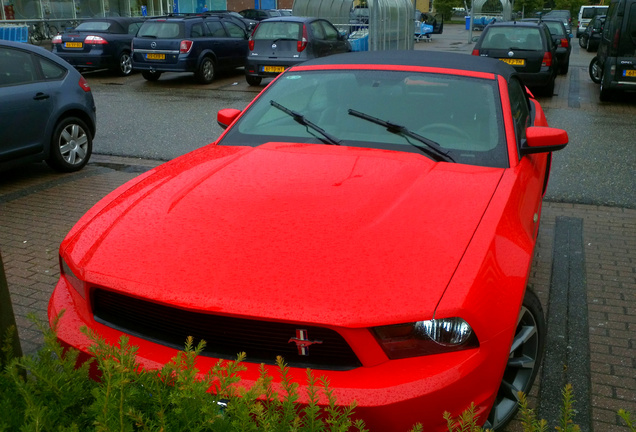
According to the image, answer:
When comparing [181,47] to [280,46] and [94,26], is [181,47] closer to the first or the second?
[280,46]

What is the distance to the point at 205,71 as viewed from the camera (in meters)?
17.8

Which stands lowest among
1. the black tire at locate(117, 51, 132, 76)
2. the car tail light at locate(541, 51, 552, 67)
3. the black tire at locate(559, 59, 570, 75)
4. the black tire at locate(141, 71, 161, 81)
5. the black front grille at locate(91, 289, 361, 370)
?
the black tire at locate(559, 59, 570, 75)

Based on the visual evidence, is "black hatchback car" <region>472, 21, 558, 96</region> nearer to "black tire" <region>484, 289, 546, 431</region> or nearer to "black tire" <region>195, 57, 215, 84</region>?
"black tire" <region>195, 57, 215, 84</region>

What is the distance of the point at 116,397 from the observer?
69.3 inches

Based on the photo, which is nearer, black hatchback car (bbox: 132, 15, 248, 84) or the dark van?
the dark van

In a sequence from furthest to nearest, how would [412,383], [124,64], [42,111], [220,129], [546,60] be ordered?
[124,64], [546,60], [220,129], [42,111], [412,383]

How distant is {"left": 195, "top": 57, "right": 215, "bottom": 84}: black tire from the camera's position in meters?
17.5

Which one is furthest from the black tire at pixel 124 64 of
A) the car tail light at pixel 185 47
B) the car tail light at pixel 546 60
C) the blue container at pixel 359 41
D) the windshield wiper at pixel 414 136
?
the windshield wiper at pixel 414 136

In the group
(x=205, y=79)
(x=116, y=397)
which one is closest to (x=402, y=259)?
(x=116, y=397)

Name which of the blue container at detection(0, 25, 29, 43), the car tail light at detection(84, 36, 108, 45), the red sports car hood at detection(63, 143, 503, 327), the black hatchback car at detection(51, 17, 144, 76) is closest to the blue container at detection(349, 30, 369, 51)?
the black hatchback car at detection(51, 17, 144, 76)

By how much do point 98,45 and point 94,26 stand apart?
3.10 ft

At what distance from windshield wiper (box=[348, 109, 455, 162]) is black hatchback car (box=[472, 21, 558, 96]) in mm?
11904

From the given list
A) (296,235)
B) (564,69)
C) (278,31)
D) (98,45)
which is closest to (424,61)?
(296,235)

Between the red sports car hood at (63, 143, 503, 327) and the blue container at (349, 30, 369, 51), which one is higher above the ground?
the red sports car hood at (63, 143, 503, 327)
